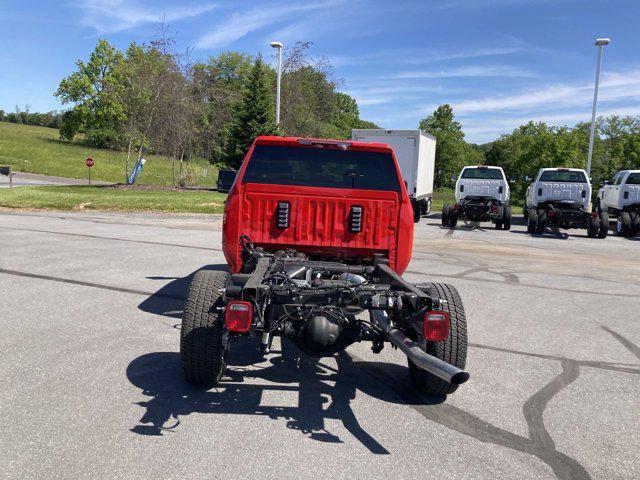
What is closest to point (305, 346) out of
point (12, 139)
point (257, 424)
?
point (257, 424)

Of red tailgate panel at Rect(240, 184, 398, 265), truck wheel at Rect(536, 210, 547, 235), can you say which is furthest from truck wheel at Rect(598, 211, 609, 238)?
red tailgate panel at Rect(240, 184, 398, 265)

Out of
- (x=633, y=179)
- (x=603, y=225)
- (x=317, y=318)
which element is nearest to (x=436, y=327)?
(x=317, y=318)

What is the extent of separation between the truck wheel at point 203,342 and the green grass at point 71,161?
36.5 metres

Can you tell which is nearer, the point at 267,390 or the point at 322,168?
the point at 267,390

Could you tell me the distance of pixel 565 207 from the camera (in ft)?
60.9

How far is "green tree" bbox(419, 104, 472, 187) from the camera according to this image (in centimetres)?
8369

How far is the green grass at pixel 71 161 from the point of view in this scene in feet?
158

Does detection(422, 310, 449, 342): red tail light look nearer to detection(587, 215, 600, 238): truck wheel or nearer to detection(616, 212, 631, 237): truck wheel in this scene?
detection(587, 215, 600, 238): truck wheel

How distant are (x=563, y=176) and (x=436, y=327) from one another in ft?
57.9

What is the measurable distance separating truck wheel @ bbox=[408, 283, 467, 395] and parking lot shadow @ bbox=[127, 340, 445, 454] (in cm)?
14

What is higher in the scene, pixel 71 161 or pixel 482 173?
pixel 71 161

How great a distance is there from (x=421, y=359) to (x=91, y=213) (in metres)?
19.0

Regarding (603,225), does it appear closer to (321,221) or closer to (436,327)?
(321,221)

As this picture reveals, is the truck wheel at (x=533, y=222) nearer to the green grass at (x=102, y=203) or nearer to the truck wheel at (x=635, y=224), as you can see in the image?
the truck wheel at (x=635, y=224)
